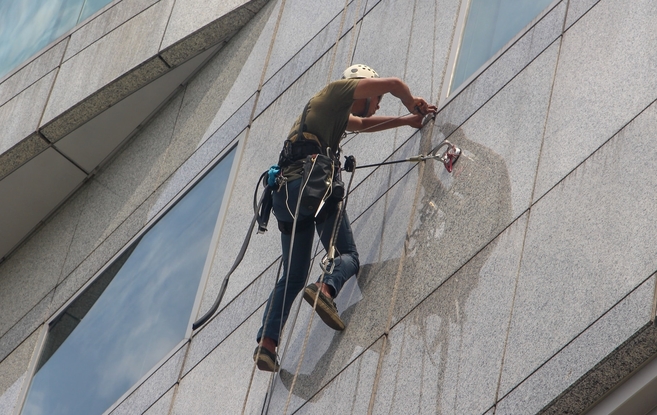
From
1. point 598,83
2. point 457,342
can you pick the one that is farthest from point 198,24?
point 457,342

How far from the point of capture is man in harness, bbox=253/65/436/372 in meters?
6.49

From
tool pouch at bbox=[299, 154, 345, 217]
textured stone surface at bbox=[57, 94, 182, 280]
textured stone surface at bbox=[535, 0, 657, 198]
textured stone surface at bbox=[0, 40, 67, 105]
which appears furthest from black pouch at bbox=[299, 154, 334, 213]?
textured stone surface at bbox=[0, 40, 67, 105]

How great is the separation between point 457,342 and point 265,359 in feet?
5.22

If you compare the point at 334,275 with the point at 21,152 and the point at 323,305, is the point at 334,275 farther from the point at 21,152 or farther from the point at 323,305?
the point at 21,152

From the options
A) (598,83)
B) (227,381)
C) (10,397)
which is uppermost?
(598,83)

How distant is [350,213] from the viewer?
702 cm

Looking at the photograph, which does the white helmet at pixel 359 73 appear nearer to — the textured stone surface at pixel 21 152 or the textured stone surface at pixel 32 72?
the textured stone surface at pixel 21 152

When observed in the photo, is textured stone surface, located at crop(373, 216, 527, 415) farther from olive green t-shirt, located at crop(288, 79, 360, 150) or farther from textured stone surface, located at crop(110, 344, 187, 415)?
textured stone surface, located at crop(110, 344, 187, 415)

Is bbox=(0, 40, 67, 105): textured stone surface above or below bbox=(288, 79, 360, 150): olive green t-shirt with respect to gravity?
below

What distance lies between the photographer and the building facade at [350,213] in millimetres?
4789

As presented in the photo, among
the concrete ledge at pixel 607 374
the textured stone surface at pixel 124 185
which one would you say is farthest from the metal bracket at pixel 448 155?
the textured stone surface at pixel 124 185

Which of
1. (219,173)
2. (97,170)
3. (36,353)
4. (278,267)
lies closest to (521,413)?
(278,267)

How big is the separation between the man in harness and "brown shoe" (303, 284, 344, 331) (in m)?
0.31

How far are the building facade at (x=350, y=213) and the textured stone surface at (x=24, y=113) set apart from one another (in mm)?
35
